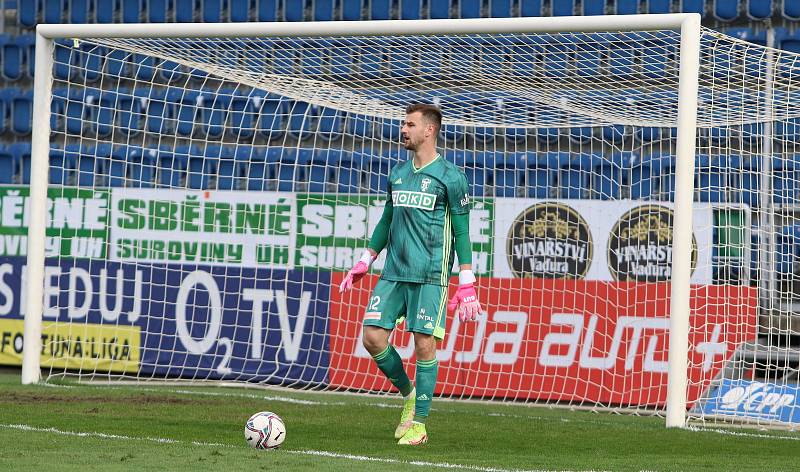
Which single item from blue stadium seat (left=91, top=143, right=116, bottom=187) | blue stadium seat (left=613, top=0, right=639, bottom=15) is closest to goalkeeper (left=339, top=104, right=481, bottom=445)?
blue stadium seat (left=91, top=143, right=116, bottom=187)

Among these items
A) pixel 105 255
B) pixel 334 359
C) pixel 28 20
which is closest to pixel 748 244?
pixel 334 359

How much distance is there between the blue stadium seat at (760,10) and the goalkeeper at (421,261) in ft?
27.4

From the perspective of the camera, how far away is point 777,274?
10719 mm

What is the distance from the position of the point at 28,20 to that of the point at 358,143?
5954mm

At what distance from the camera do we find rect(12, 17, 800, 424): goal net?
9.53 meters

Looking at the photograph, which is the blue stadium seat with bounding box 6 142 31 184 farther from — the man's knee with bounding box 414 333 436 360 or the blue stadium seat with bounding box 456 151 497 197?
the man's knee with bounding box 414 333 436 360

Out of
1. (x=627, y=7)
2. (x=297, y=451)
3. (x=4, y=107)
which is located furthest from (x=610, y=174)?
(x=4, y=107)

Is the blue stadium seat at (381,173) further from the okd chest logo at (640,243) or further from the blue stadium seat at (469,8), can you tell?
the blue stadium seat at (469,8)

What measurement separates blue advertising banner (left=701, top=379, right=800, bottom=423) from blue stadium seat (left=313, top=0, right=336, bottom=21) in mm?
8286

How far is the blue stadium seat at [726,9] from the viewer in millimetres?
14000

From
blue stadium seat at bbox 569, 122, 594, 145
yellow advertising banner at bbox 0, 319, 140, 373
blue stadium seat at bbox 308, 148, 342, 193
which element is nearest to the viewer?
yellow advertising banner at bbox 0, 319, 140, 373

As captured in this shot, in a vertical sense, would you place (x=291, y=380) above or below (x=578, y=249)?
below

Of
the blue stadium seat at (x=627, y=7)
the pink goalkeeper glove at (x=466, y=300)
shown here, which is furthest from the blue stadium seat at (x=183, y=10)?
the pink goalkeeper glove at (x=466, y=300)

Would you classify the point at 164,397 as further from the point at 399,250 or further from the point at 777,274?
the point at 777,274
